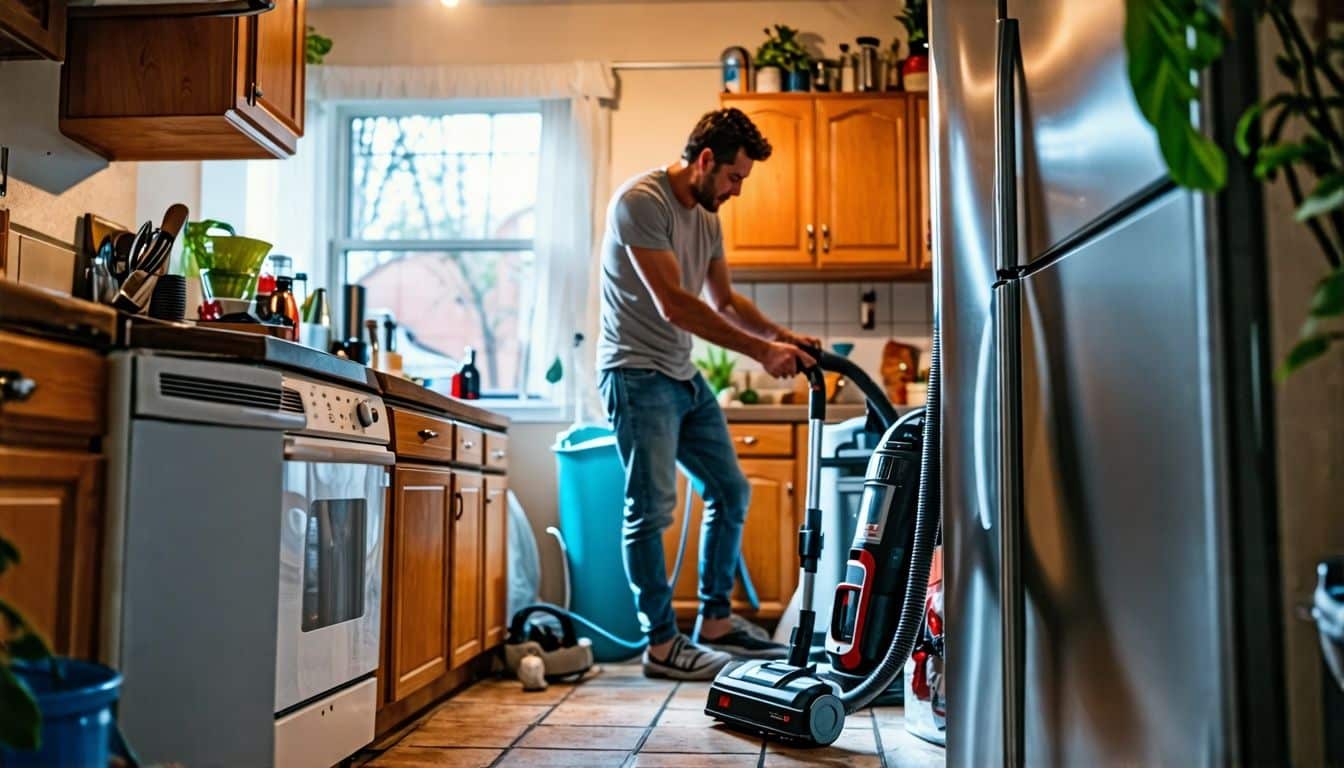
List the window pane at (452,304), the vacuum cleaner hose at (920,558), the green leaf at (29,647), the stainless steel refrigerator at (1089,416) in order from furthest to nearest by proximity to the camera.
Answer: the window pane at (452,304)
the vacuum cleaner hose at (920,558)
the green leaf at (29,647)
the stainless steel refrigerator at (1089,416)

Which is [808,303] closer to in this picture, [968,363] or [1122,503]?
[968,363]

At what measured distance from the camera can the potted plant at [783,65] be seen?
4.61 metres

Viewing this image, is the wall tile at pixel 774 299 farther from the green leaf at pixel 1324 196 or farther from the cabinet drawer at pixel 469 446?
the green leaf at pixel 1324 196

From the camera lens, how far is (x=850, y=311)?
481 centimetres

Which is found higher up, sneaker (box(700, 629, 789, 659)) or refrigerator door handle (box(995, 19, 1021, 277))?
refrigerator door handle (box(995, 19, 1021, 277))

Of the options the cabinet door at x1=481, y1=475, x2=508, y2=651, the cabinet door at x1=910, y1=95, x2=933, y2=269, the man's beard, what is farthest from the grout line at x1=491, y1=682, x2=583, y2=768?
the cabinet door at x1=910, y1=95, x2=933, y2=269

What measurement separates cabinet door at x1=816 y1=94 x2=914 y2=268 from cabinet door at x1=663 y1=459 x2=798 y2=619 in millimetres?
848

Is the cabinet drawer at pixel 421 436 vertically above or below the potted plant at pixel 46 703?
above

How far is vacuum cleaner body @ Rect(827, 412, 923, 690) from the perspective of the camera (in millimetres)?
2518

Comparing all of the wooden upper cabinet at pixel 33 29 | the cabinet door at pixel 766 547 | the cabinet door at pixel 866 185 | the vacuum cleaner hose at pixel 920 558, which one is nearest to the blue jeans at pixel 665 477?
the cabinet door at pixel 766 547

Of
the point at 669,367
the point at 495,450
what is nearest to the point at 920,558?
the point at 669,367

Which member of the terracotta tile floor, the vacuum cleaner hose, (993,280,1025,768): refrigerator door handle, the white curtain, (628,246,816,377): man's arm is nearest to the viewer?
(993,280,1025,768): refrigerator door handle

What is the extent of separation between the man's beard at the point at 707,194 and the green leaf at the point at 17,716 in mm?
2610

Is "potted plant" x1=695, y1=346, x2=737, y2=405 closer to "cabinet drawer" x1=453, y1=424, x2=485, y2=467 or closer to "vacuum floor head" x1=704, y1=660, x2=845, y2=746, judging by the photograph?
"cabinet drawer" x1=453, y1=424, x2=485, y2=467
